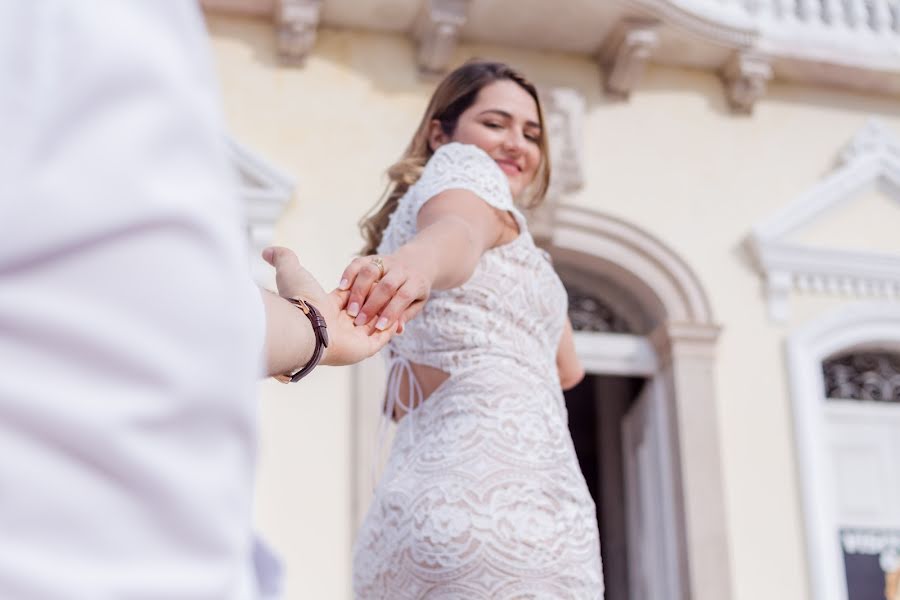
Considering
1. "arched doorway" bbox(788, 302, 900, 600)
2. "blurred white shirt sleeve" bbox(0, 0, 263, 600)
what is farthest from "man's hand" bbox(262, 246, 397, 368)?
"arched doorway" bbox(788, 302, 900, 600)

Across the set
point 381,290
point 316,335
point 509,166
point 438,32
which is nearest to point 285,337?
point 316,335

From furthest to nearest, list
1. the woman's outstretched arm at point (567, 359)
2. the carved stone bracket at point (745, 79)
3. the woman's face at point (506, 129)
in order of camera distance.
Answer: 1. the carved stone bracket at point (745, 79)
2. the woman's outstretched arm at point (567, 359)
3. the woman's face at point (506, 129)

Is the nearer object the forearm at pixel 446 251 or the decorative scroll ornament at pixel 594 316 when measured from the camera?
the forearm at pixel 446 251

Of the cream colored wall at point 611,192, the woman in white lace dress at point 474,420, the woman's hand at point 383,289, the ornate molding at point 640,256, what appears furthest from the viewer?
the ornate molding at point 640,256

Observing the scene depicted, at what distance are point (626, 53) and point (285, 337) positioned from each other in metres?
6.34

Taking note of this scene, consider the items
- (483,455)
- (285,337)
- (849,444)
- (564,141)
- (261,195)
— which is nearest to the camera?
(285,337)

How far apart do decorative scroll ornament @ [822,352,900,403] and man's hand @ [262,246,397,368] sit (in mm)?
6362

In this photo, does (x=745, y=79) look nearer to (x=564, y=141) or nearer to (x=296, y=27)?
(x=564, y=141)

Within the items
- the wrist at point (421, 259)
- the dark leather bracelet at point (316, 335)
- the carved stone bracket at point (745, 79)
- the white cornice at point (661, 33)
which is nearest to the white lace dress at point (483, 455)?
the wrist at point (421, 259)

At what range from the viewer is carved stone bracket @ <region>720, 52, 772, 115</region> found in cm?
741

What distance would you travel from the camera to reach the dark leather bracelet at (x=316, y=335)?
123 centimetres

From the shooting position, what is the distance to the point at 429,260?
181 centimetres

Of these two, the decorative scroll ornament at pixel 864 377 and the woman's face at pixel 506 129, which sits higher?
the decorative scroll ornament at pixel 864 377

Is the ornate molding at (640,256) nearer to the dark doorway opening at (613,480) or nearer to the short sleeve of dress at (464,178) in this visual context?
the dark doorway opening at (613,480)
